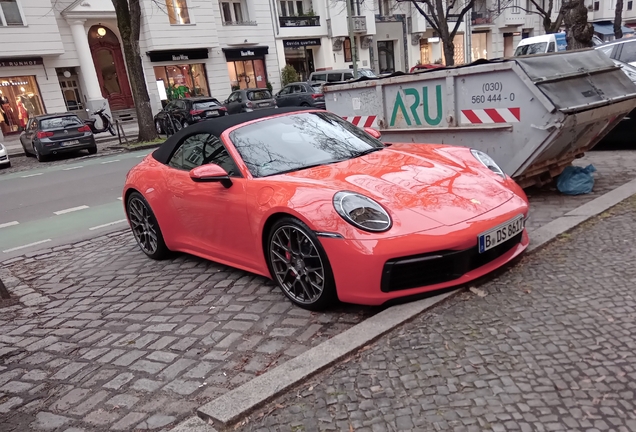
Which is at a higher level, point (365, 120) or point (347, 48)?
point (347, 48)

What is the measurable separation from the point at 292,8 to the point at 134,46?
20751 mm

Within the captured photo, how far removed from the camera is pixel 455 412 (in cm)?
231

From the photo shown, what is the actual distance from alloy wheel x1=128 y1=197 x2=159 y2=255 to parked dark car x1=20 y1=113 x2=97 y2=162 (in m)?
12.6

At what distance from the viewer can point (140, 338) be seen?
3529 mm

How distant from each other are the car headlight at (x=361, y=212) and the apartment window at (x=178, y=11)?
28.6 metres

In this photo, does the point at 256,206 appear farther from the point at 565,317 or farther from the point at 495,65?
the point at 495,65

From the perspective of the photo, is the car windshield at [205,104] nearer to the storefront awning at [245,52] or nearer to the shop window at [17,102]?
the shop window at [17,102]

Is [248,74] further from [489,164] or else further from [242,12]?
[489,164]

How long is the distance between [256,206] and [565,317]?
2159mm

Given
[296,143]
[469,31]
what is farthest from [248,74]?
[296,143]

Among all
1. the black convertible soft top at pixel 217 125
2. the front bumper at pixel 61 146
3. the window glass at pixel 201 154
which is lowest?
the front bumper at pixel 61 146

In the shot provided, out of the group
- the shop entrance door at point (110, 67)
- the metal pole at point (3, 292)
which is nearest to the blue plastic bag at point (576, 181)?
the metal pole at point (3, 292)

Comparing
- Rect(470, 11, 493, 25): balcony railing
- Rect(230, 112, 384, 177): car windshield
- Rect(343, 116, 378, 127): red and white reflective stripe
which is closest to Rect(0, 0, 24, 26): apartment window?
Rect(343, 116, 378, 127): red and white reflective stripe

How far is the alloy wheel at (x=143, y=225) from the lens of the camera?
5078mm
